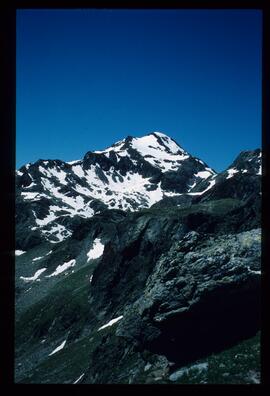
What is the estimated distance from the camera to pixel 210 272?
20.7 metres

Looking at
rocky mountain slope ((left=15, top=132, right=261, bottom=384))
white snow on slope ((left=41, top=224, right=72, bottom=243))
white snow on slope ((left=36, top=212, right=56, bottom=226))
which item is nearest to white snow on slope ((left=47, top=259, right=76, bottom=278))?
rocky mountain slope ((left=15, top=132, right=261, bottom=384))

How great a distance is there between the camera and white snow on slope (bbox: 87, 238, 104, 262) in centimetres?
10566

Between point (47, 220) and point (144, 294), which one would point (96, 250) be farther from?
point (144, 294)

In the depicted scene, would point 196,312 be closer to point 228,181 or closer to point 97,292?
point 97,292

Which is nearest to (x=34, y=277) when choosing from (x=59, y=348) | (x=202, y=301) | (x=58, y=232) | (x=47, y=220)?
(x=59, y=348)

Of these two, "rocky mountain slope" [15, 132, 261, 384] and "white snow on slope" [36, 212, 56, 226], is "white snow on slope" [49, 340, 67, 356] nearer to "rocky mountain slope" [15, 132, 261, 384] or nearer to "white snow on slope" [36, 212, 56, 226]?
"rocky mountain slope" [15, 132, 261, 384]

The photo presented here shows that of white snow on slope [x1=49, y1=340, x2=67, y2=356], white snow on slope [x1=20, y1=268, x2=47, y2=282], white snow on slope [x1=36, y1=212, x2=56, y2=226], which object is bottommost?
white snow on slope [x1=49, y1=340, x2=67, y2=356]

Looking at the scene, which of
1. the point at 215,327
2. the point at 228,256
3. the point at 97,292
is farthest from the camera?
the point at 97,292

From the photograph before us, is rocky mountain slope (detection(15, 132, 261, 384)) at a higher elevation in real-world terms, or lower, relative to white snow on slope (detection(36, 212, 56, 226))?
lower

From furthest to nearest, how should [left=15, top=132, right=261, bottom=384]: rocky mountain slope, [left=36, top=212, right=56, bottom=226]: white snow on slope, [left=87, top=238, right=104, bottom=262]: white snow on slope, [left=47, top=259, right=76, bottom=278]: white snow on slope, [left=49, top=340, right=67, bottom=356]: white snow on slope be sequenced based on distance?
1. [left=36, top=212, right=56, bottom=226]: white snow on slope
2. [left=87, top=238, right=104, bottom=262]: white snow on slope
3. [left=47, top=259, right=76, bottom=278]: white snow on slope
4. [left=49, top=340, right=67, bottom=356]: white snow on slope
5. [left=15, top=132, right=261, bottom=384]: rocky mountain slope

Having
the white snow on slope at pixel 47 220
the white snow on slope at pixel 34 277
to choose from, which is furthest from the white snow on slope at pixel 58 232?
the white snow on slope at pixel 34 277
